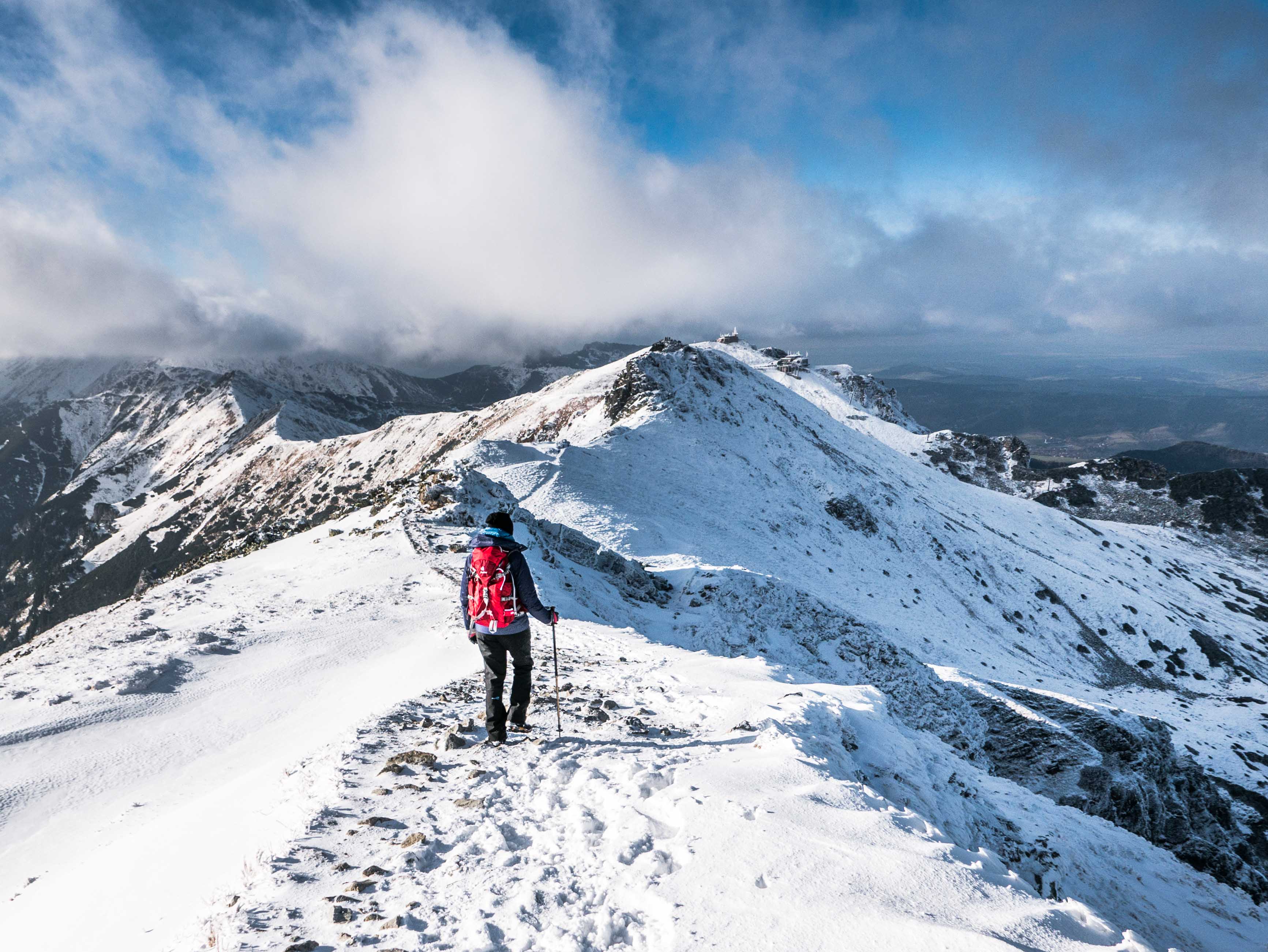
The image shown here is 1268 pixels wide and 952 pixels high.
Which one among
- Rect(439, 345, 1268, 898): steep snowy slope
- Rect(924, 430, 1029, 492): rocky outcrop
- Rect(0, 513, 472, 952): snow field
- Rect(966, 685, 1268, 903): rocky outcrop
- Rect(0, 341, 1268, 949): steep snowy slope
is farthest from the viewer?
Rect(924, 430, 1029, 492): rocky outcrop

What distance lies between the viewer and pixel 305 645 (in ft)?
47.4

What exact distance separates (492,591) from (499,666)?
3.88 ft

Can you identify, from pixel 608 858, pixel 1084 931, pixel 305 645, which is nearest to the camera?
pixel 1084 931

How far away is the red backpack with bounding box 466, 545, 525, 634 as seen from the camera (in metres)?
8.16

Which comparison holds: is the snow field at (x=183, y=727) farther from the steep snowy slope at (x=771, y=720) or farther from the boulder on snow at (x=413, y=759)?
the boulder on snow at (x=413, y=759)

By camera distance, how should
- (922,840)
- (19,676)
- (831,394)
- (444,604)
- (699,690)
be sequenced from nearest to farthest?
(922,840) → (699,690) → (19,676) → (444,604) → (831,394)

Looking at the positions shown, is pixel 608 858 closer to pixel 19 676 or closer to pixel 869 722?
pixel 869 722

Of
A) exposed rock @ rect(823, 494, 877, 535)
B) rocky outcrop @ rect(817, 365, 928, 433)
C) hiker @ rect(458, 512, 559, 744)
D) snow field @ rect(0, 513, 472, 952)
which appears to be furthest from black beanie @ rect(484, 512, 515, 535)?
rocky outcrop @ rect(817, 365, 928, 433)

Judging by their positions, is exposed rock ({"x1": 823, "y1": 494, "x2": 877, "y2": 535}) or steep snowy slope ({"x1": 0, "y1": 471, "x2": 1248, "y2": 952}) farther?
exposed rock ({"x1": 823, "y1": 494, "x2": 877, "y2": 535})

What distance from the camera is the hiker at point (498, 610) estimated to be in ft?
26.8

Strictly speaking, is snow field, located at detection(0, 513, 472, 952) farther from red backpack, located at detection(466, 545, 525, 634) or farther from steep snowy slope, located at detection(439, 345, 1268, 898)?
steep snowy slope, located at detection(439, 345, 1268, 898)

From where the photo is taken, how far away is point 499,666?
27.5ft

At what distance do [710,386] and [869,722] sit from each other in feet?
191

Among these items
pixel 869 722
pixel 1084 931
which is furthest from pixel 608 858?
pixel 869 722
